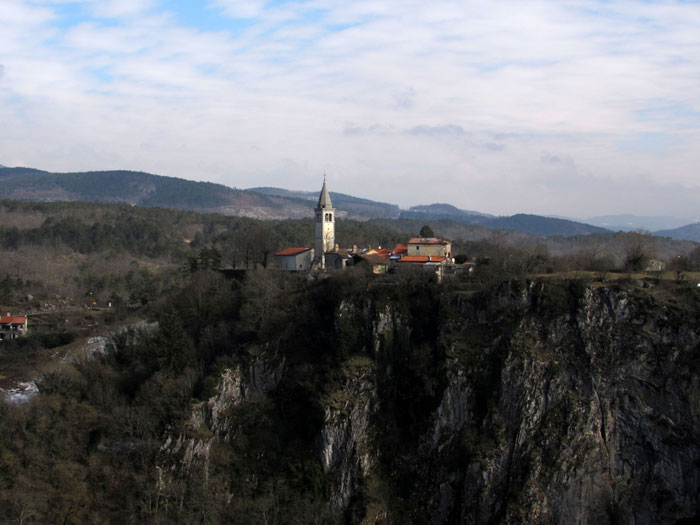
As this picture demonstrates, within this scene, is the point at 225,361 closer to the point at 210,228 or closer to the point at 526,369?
the point at 526,369

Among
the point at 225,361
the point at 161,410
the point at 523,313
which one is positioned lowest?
the point at 161,410

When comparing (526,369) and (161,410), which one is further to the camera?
(161,410)

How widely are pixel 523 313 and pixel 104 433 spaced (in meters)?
24.4

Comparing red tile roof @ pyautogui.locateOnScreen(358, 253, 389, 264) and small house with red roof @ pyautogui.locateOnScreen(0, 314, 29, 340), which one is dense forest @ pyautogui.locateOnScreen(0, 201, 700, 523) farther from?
small house with red roof @ pyautogui.locateOnScreen(0, 314, 29, 340)

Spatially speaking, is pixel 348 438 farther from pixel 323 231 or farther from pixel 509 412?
pixel 323 231

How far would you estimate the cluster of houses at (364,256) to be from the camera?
44344 millimetres

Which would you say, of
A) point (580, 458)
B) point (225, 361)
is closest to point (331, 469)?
point (225, 361)

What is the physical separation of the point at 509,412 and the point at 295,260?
906 inches

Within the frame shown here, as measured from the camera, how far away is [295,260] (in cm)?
5009

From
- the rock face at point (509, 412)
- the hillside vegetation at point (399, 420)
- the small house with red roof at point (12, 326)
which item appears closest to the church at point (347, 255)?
the hillside vegetation at point (399, 420)

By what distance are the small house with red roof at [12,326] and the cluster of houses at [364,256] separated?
949 inches

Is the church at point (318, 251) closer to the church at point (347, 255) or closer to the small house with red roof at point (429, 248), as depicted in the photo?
the church at point (347, 255)

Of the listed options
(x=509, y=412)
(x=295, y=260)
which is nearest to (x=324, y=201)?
(x=295, y=260)

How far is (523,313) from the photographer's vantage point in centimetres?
3500
